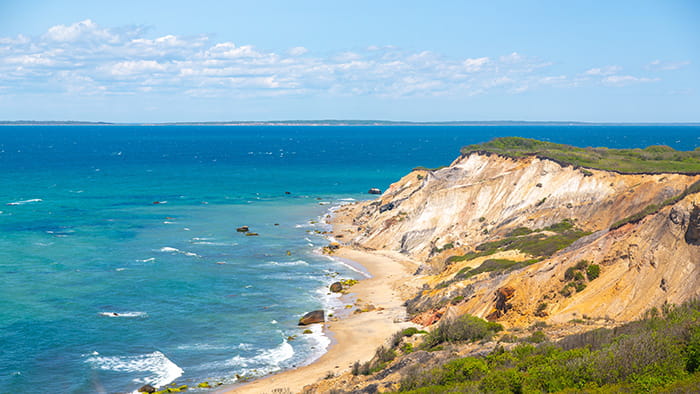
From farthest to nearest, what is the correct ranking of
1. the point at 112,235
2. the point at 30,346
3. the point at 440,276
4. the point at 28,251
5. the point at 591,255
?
the point at 112,235 → the point at 28,251 → the point at 440,276 → the point at 30,346 → the point at 591,255

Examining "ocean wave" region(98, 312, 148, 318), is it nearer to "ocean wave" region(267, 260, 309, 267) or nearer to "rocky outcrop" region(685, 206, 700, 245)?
"ocean wave" region(267, 260, 309, 267)

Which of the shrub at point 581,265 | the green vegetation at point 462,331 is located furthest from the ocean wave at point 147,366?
the shrub at point 581,265

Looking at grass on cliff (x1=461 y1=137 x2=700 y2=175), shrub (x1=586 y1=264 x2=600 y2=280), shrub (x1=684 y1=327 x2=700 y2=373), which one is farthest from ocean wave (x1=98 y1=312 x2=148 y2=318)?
grass on cliff (x1=461 y1=137 x2=700 y2=175)

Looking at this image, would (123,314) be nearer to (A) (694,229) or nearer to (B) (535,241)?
(B) (535,241)

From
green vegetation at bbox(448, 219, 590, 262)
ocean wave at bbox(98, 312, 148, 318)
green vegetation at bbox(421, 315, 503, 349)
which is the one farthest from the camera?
green vegetation at bbox(448, 219, 590, 262)

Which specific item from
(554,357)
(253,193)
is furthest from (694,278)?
(253,193)

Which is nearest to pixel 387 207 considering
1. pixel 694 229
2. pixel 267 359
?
pixel 267 359

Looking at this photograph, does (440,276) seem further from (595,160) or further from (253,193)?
(253,193)
